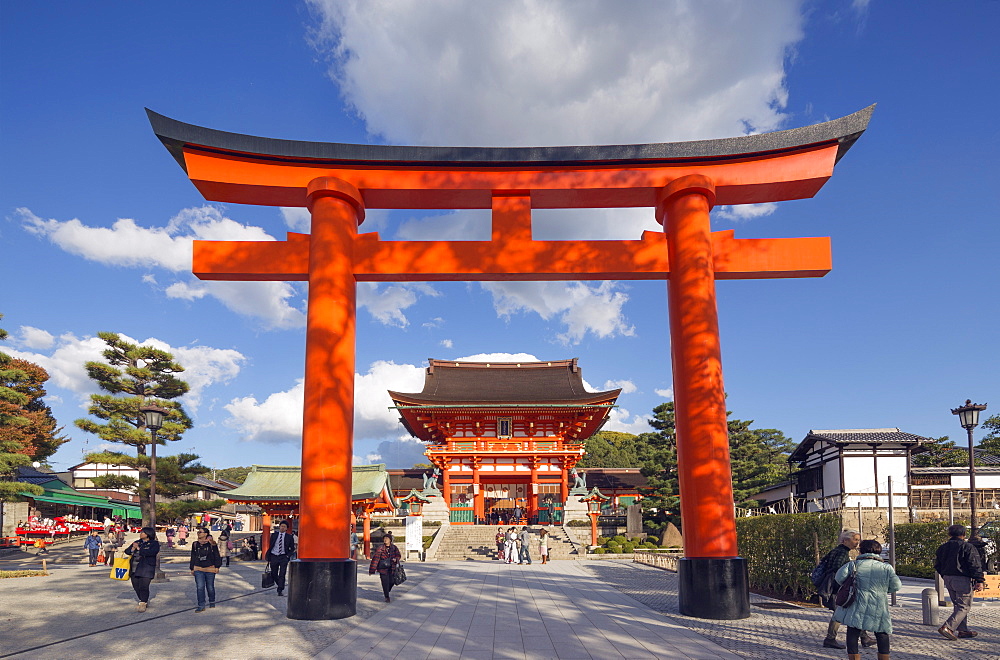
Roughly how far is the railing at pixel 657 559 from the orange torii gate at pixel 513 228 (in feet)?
39.4

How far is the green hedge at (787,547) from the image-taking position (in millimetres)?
12234

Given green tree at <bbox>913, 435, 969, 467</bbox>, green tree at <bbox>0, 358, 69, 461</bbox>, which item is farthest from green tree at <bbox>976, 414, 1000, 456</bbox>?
green tree at <bbox>0, 358, 69, 461</bbox>

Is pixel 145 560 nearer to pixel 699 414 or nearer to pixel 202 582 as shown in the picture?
pixel 202 582

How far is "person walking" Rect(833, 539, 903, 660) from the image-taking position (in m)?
6.54

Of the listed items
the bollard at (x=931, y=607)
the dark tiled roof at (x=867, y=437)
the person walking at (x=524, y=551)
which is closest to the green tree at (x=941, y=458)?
the dark tiled roof at (x=867, y=437)

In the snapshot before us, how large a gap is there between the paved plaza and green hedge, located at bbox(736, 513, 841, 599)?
792 mm

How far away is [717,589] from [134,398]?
26.3 metres

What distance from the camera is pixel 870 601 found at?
6.59 metres

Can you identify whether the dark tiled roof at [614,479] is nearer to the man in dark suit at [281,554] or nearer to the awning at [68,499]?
the man in dark suit at [281,554]

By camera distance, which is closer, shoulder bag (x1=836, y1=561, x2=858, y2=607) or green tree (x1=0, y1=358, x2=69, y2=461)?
shoulder bag (x1=836, y1=561, x2=858, y2=607)

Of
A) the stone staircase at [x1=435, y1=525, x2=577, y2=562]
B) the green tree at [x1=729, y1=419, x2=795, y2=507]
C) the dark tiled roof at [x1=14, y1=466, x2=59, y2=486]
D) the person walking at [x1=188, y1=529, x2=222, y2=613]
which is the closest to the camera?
the person walking at [x1=188, y1=529, x2=222, y2=613]

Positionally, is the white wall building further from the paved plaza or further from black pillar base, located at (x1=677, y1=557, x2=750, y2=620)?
black pillar base, located at (x1=677, y1=557, x2=750, y2=620)

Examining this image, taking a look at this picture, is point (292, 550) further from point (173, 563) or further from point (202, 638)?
point (173, 563)

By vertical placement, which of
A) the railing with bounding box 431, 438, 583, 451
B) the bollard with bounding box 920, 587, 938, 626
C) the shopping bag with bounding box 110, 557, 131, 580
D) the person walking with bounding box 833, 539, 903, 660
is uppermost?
the railing with bounding box 431, 438, 583, 451
